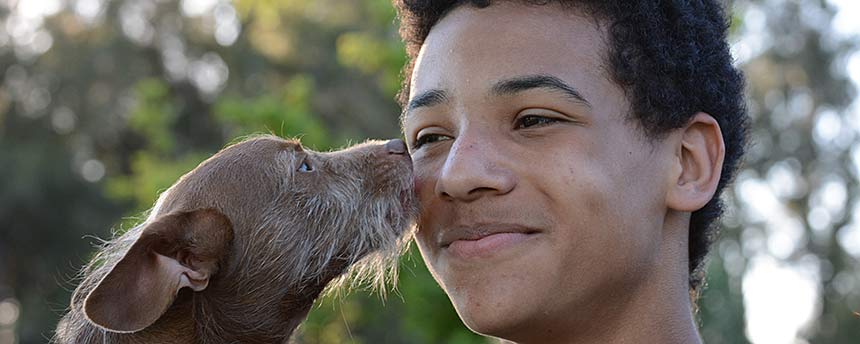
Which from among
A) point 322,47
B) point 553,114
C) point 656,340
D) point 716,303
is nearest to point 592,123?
point 553,114

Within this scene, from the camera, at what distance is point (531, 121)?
3.63 m

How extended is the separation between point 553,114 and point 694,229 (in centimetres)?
89

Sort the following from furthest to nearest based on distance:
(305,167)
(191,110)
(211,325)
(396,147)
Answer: (191,110), (305,167), (396,147), (211,325)

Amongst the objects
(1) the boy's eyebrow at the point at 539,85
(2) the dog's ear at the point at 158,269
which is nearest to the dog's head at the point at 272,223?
(2) the dog's ear at the point at 158,269

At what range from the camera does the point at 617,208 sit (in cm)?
355

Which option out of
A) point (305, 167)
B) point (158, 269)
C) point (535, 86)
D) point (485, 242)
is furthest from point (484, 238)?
point (305, 167)

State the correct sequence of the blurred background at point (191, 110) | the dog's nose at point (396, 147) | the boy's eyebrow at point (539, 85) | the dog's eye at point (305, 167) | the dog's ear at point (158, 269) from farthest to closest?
1. the blurred background at point (191, 110)
2. the dog's eye at point (305, 167)
3. the dog's nose at point (396, 147)
4. the boy's eyebrow at point (539, 85)
5. the dog's ear at point (158, 269)

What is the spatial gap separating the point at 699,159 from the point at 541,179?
598mm

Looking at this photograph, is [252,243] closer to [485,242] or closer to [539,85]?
[485,242]

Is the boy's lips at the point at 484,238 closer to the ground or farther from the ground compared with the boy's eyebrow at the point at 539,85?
closer to the ground

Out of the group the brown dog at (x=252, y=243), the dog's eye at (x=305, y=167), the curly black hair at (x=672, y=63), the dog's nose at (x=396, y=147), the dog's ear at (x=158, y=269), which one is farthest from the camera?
the dog's eye at (x=305, y=167)

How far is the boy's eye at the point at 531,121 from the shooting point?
3.60 metres

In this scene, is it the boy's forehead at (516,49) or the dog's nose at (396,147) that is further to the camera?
the dog's nose at (396,147)

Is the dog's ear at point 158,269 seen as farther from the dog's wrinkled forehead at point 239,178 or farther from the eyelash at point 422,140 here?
the eyelash at point 422,140
